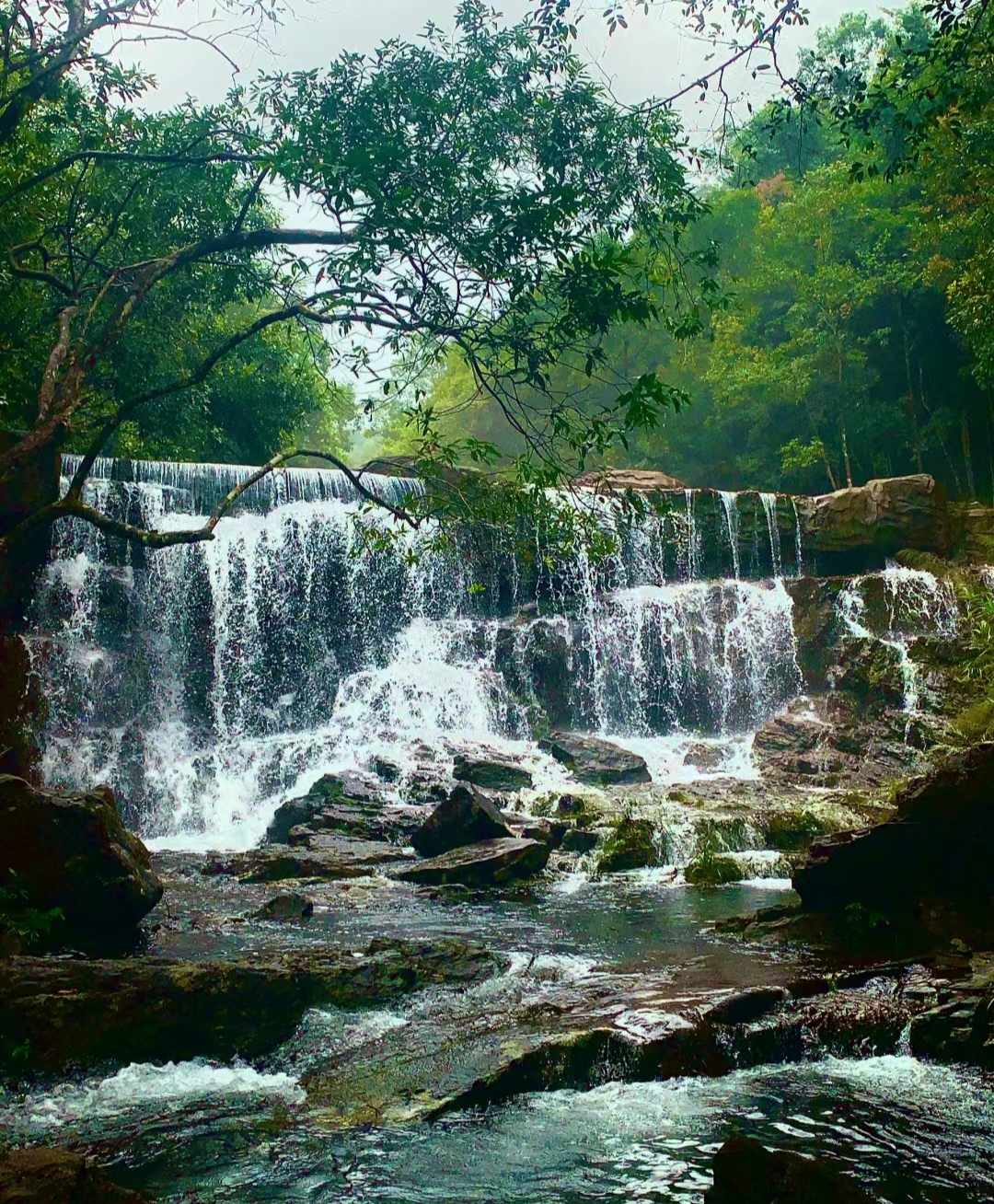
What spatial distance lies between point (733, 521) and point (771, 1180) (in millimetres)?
23476

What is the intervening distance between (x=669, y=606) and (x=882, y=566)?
238 inches

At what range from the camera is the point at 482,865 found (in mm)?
12344

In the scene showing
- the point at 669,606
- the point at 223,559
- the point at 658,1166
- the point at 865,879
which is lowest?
the point at 658,1166

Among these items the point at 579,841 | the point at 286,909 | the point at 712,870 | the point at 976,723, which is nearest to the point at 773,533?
the point at 976,723

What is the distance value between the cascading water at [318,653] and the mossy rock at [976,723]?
4979 mm

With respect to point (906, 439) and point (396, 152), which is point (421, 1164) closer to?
point (396, 152)

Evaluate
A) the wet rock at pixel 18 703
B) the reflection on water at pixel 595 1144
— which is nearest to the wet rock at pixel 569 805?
the wet rock at pixel 18 703

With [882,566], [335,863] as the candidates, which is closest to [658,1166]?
[335,863]

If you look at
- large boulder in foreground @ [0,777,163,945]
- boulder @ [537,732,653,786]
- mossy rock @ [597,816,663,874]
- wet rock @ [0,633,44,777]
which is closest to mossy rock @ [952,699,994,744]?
boulder @ [537,732,653,786]

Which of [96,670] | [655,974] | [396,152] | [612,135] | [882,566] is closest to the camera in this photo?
[396,152]

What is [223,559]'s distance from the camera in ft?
70.0

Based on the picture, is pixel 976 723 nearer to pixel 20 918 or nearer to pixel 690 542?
pixel 690 542

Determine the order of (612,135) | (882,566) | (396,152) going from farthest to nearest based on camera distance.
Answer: (882,566) < (612,135) < (396,152)

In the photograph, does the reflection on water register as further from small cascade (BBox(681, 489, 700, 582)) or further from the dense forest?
the dense forest
